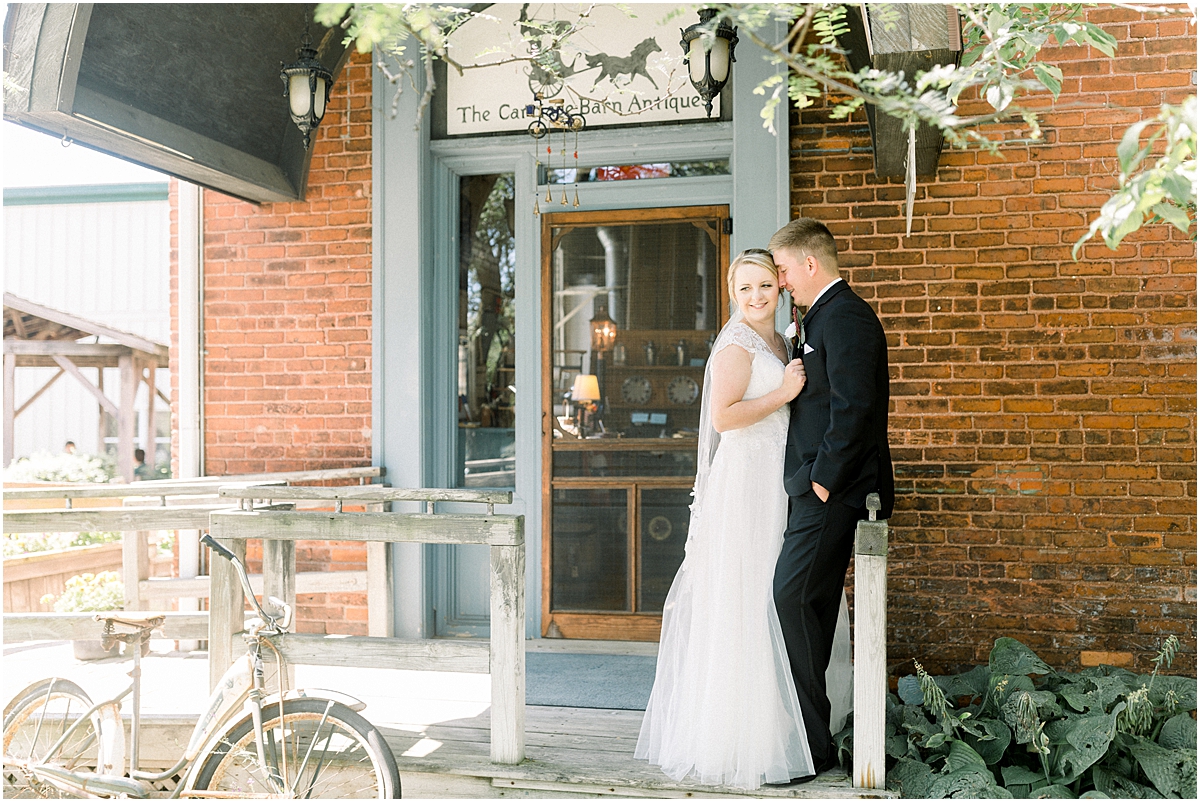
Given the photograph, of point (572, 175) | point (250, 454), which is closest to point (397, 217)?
point (572, 175)

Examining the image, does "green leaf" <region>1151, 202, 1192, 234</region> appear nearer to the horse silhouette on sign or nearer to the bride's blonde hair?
the bride's blonde hair

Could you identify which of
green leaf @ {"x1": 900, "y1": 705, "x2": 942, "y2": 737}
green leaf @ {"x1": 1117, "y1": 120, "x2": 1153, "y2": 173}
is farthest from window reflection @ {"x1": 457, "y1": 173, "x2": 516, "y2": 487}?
green leaf @ {"x1": 1117, "y1": 120, "x2": 1153, "y2": 173}

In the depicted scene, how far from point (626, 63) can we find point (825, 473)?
2.85 metres

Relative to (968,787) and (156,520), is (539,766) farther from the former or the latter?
(156,520)

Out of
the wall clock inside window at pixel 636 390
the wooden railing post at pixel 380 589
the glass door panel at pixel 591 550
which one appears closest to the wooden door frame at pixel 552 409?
the glass door panel at pixel 591 550

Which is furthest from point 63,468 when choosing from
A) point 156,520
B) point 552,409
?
point 552,409

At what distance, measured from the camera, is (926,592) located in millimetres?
4312

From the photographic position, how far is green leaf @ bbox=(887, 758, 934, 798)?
290 centimetres

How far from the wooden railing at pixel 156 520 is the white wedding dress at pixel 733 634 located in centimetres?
192

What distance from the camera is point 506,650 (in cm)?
302

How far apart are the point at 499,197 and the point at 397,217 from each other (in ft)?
2.02

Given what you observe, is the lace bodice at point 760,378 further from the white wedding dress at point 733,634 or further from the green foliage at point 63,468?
the green foliage at point 63,468

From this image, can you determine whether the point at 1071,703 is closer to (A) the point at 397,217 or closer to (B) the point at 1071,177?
(B) the point at 1071,177

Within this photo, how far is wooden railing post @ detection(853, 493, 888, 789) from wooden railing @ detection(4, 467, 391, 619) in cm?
254
